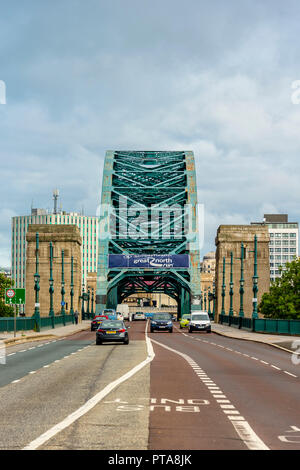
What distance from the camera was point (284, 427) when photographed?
1150 cm

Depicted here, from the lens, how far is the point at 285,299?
104000 mm

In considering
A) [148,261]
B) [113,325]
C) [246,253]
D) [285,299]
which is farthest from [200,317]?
[246,253]

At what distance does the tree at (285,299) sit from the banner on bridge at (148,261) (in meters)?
14.7

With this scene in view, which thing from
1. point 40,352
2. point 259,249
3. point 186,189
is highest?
point 186,189

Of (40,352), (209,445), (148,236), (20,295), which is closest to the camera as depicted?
(209,445)

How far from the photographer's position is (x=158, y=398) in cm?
1538

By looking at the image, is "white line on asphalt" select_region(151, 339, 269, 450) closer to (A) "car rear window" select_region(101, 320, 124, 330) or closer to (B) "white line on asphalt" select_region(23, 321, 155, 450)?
(B) "white line on asphalt" select_region(23, 321, 155, 450)

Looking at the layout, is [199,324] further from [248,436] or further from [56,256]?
[56,256]

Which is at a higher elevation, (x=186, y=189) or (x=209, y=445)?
(x=186, y=189)

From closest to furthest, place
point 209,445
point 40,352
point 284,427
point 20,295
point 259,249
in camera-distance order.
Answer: point 209,445
point 284,427
point 40,352
point 20,295
point 259,249

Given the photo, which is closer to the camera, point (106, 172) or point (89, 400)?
point (89, 400)
